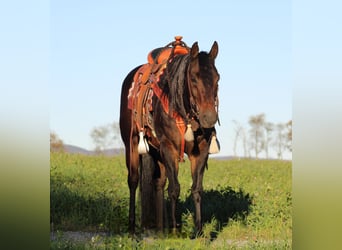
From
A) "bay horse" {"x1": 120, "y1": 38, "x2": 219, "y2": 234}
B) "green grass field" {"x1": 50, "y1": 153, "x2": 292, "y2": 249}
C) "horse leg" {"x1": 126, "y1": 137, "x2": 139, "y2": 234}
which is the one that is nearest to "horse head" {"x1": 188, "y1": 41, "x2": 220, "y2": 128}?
"bay horse" {"x1": 120, "y1": 38, "x2": 219, "y2": 234}

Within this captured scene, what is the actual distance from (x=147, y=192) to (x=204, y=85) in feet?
8.41

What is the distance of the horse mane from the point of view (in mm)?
6750

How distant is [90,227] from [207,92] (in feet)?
11.9

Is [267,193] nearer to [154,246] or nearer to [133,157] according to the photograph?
[133,157]

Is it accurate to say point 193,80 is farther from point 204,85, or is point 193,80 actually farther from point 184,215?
point 184,215

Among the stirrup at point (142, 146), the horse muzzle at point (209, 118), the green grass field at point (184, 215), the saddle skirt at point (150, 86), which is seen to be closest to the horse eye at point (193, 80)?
the horse muzzle at point (209, 118)

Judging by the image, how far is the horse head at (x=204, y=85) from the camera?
20.4ft

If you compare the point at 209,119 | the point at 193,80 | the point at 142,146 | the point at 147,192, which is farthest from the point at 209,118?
the point at 147,192

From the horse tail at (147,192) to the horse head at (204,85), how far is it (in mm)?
1937

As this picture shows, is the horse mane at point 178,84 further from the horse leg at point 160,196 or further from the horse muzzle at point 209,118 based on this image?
the horse leg at point 160,196

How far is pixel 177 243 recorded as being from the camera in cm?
667

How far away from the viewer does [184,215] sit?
319 inches
